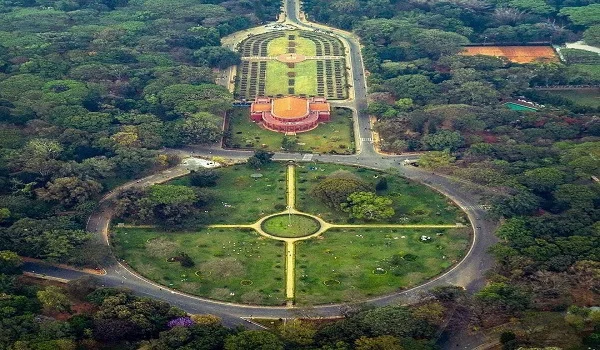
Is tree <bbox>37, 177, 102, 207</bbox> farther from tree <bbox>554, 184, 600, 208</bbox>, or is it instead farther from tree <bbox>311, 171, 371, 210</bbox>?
tree <bbox>554, 184, 600, 208</bbox>

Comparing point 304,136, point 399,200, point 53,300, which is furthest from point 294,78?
point 53,300

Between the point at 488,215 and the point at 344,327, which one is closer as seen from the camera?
the point at 344,327

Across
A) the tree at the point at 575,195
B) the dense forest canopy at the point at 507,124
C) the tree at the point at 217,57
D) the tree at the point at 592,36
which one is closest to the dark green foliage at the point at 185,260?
the dense forest canopy at the point at 507,124

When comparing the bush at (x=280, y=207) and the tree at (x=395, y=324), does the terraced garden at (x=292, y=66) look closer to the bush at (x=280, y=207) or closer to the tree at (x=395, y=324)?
the bush at (x=280, y=207)

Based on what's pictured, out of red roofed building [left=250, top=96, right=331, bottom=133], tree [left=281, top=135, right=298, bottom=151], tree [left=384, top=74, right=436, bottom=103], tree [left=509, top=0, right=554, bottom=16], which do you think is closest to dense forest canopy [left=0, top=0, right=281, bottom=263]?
red roofed building [left=250, top=96, right=331, bottom=133]

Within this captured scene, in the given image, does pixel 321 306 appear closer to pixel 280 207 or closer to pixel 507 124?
pixel 280 207

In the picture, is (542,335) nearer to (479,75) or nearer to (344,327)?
(344,327)

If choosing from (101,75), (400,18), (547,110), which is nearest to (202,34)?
(101,75)
